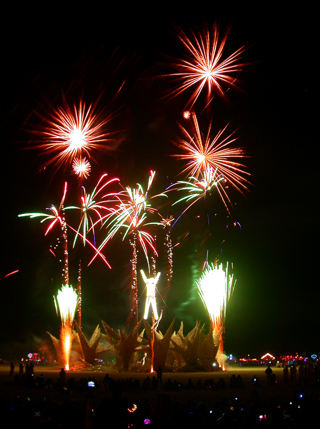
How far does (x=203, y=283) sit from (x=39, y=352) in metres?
24.5

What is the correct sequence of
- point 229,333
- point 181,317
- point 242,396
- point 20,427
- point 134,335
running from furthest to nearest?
point 229,333, point 181,317, point 134,335, point 242,396, point 20,427

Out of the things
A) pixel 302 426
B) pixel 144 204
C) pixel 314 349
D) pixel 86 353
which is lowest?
pixel 302 426

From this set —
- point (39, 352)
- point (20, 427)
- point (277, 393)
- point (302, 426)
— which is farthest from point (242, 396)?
point (39, 352)

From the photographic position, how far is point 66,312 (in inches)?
1171

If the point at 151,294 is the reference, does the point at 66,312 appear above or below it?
below

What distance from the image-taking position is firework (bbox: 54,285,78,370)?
2911 centimetres

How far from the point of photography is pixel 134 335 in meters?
28.0

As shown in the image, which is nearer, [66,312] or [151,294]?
[151,294]

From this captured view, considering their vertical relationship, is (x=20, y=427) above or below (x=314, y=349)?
below

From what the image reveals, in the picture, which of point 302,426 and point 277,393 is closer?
point 302,426

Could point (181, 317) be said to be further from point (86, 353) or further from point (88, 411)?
point (88, 411)

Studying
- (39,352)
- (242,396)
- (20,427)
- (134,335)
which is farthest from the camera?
(39,352)

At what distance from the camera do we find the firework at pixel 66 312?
95.5 ft

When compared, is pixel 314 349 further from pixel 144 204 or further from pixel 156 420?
pixel 156 420
